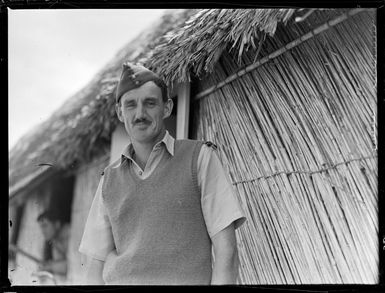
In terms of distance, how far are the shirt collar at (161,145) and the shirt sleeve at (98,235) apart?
0.19m

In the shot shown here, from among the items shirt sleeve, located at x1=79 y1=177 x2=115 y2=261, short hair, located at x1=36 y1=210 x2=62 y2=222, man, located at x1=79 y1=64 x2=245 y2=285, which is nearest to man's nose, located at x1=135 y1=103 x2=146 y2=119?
man, located at x1=79 y1=64 x2=245 y2=285

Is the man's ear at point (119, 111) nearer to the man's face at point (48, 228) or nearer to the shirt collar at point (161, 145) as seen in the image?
the shirt collar at point (161, 145)

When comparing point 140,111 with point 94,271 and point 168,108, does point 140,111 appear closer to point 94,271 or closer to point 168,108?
point 168,108

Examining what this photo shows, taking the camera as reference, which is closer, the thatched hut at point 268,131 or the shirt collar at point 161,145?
the thatched hut at point 268,131

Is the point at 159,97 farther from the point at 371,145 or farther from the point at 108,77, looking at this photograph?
the point at 371,145

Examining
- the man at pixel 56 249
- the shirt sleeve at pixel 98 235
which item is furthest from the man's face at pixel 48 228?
the shirt sleeve at pixel 98 235

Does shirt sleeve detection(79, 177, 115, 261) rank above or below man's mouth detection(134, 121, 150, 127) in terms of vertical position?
below

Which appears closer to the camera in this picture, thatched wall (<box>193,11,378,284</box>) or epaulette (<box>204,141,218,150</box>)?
thatched wall (<box>193,11,378,284</box>)

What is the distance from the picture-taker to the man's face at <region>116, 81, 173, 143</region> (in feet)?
7.92

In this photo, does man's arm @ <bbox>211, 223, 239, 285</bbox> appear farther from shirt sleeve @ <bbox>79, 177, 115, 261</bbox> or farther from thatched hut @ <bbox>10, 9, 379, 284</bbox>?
shirt sleeve @ <bbox>79, 177, 115, 261</bbox>

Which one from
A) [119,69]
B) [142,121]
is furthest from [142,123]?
[119,69]

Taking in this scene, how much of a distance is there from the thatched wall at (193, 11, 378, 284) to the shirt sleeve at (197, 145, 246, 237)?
5.3 inches

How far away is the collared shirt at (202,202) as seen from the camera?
2361mm

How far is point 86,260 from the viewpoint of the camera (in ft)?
8.00
